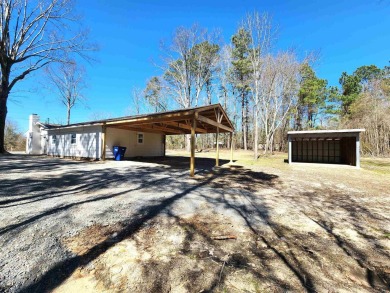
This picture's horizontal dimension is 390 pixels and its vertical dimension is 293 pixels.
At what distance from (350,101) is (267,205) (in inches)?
1042

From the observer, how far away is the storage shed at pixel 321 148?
1223 cm

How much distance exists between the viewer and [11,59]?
43.7ft

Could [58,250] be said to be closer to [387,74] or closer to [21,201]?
[21,201]

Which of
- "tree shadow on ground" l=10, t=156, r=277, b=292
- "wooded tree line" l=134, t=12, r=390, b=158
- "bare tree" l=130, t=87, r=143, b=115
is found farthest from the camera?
"bare tree" l=130, t=87, r=143, b=115

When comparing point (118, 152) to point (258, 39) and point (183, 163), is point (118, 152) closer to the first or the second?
point (183, 163)

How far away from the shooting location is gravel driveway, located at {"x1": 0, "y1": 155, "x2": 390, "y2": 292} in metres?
1.85

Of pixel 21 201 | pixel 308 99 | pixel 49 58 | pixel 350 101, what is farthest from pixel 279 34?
pixel 21 201

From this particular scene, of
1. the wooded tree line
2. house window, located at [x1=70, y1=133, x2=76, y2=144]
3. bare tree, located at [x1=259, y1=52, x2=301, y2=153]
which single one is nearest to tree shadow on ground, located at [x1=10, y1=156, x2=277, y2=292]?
house window, located at [x1=70, y1=133, x2=76, y2=144]

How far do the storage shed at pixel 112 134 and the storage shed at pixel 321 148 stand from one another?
496 centimetres

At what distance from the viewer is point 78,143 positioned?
13.1 meters

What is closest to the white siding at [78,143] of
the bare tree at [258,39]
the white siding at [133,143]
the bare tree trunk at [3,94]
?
the white siding at [133,143]

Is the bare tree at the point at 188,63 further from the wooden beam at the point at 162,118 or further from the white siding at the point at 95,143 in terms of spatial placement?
the wooden beam at the point at 162,118

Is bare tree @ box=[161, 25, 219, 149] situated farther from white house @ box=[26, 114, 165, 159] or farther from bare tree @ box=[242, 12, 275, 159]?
white house @ box=[26, 114, 165, 159]

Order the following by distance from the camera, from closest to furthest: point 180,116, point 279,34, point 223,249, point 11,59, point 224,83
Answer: point 223,249 → point 180,116 → point 11,59 → point 279,34 → point 224,83
